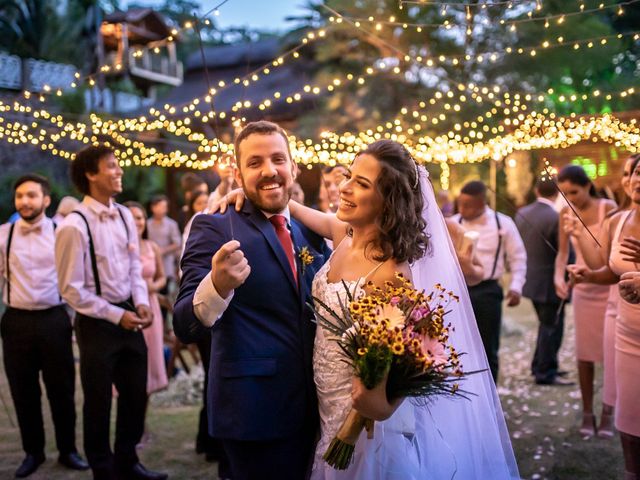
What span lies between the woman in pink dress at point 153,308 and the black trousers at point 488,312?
2.55 m

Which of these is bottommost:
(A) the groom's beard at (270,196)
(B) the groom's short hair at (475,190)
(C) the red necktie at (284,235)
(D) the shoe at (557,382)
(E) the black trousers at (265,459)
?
(D) the shoe at (557,382)

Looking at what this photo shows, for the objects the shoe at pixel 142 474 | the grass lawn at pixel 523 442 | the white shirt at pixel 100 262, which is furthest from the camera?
the grass lawn at pixel 523 442

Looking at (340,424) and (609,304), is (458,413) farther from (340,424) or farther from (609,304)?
(609,304)

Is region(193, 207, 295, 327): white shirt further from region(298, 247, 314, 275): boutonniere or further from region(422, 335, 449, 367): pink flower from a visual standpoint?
region(422, 335, 449, 367): pink flower

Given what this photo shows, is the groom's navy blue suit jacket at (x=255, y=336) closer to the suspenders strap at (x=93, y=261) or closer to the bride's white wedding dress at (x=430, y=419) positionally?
the bride's white wedding dress at (x=430, y=419)

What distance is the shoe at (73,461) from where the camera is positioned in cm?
461

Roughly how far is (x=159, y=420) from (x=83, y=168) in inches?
107

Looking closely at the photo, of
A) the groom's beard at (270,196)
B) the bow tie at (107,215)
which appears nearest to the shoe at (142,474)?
the bow tie at (107,215)

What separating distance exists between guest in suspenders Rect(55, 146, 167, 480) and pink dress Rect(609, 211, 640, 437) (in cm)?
272

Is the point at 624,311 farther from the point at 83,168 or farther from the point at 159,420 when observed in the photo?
the point at 159,420

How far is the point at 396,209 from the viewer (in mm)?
2451

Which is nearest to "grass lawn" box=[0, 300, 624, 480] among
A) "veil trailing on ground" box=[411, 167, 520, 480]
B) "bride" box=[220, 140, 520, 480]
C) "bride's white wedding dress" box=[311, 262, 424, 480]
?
"veil trailing on ground" box=[411, 167, 520, 480]

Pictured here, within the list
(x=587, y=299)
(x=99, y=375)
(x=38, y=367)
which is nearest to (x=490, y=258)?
(x=587, y=299)

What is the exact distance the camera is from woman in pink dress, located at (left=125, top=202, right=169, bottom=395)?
511 cm
